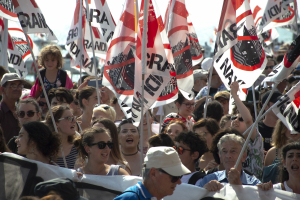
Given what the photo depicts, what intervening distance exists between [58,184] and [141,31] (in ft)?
8.84

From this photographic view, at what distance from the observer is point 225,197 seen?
342cm

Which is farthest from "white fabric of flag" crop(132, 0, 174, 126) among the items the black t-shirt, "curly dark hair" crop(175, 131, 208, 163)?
the black t-shirt

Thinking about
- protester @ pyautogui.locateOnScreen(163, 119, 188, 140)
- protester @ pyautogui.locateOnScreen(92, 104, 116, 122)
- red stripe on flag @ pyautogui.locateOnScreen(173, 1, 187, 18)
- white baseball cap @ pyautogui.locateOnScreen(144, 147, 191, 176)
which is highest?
red stripe on flag @ pyautogui.locateOnScreen(173, 1, 187, 18)

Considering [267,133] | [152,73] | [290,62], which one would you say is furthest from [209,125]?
[290,62]

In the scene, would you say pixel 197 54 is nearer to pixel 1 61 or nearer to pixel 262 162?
pixel 262 162

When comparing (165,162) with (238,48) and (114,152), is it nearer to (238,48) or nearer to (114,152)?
(114,152)

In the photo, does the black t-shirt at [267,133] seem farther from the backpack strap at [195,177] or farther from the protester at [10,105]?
the protester at [10,105]

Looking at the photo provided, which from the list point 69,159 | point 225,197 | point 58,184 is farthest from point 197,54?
point 58,184

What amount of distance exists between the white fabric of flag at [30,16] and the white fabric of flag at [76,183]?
2.05 metres

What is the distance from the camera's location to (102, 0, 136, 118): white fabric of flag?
5180 mm

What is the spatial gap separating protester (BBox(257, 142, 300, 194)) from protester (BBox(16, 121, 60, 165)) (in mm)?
2034

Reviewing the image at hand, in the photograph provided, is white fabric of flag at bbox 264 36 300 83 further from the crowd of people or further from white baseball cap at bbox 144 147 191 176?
white baseball cap at bbox 144 147 191 176

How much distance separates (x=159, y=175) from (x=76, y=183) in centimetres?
114

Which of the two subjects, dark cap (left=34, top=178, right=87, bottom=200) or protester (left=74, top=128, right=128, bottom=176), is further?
protester (left=74, top=128, right=128, bottom=176)
